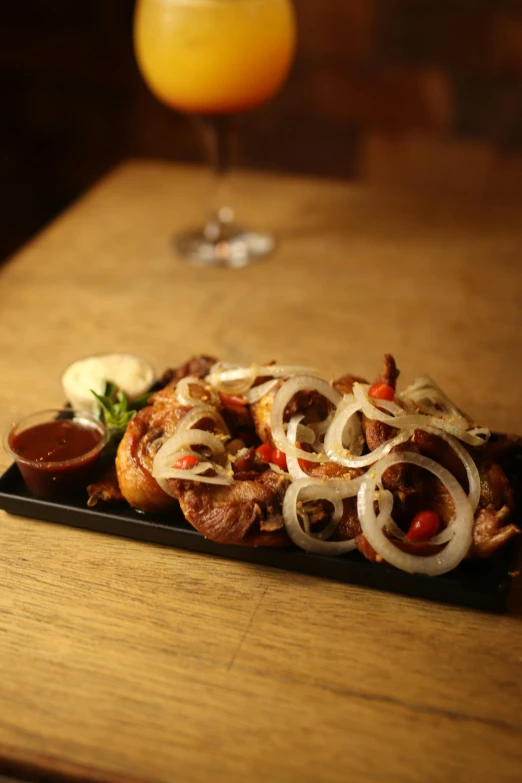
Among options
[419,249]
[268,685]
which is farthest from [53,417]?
[419,249]

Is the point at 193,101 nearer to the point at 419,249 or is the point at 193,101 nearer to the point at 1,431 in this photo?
the point at 419,249

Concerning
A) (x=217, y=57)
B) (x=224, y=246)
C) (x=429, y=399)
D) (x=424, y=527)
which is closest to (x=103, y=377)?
(x=429, y=399)

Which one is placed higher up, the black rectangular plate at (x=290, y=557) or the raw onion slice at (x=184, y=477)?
the raw onion slice at (x=184, y=477)

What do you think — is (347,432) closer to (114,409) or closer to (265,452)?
(265,452)

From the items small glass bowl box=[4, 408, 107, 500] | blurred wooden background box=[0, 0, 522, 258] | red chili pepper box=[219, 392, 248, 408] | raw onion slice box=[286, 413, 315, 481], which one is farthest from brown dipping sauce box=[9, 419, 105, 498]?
blurred wooden background box=[0, 0, 522, 258]

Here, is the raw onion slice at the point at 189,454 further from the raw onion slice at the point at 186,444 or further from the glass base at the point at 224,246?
the glass base at the point at 224,246

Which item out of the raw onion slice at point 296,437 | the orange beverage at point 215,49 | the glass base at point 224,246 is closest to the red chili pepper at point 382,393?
the raw onion slice at point 296,437

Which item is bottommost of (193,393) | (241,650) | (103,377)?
(241,650)
